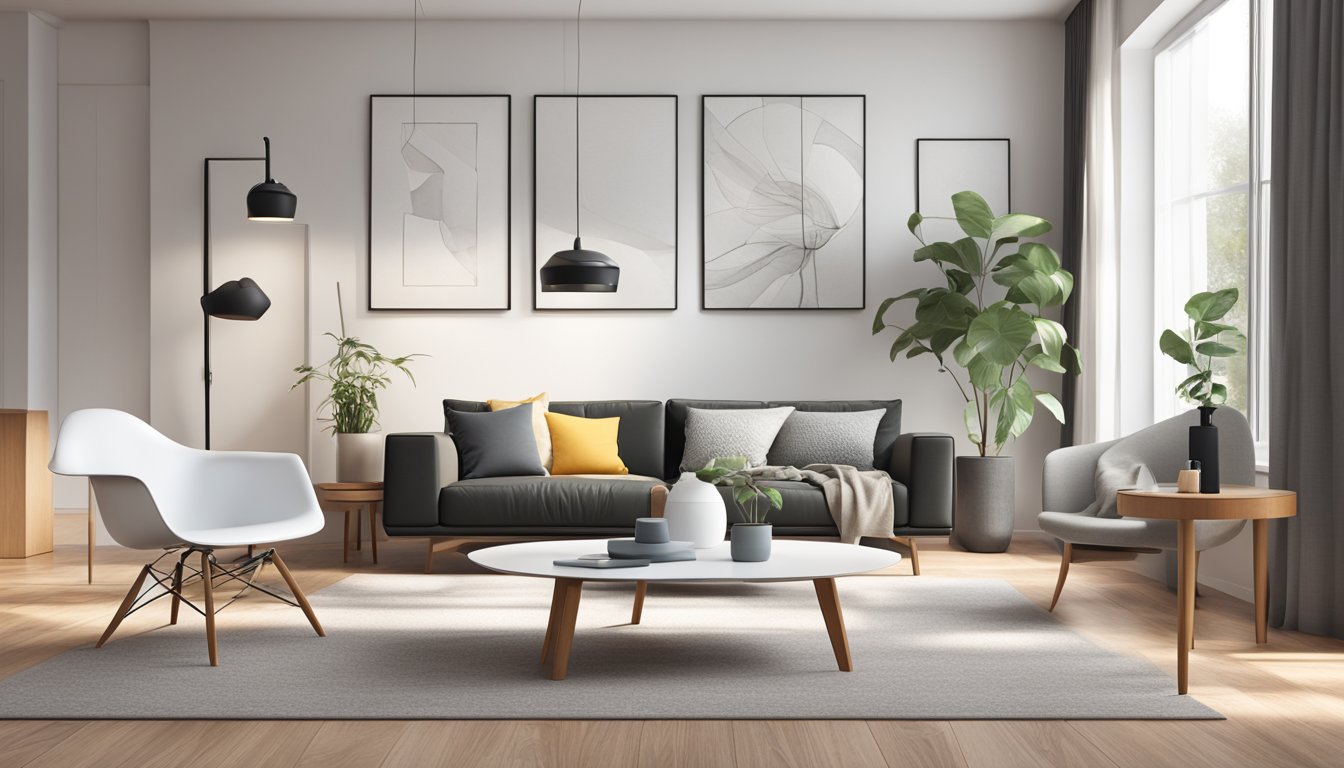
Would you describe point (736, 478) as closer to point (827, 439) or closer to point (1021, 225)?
point (827, 439)

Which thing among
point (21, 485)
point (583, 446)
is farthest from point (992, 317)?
point (21, 485)

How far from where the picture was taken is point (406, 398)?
258 inches

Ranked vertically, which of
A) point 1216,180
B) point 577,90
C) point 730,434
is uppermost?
point 577,90

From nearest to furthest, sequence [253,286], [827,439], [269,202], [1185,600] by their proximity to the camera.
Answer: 1. [1185,600]
2. [253,286]
3. [269,202]
4. [827,439]

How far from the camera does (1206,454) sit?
135 inches

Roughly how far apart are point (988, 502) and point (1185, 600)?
9.81 feet

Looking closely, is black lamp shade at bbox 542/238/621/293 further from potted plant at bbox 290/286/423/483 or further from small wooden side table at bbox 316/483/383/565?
potted plant at bbox 290/286/423/483

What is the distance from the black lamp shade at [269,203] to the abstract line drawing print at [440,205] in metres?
1.20

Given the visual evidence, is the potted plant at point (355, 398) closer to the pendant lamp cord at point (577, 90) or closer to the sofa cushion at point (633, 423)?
the sofa cushion at point (633, 423)

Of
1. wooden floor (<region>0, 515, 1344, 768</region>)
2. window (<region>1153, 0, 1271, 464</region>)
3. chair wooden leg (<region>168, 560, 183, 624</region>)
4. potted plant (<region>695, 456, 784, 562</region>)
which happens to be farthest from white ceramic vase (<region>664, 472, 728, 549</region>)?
window (<region>1153, 0, 1271, 464</region>)

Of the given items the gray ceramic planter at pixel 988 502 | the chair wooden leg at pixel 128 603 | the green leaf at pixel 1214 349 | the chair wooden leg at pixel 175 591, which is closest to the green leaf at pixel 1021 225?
the gray ceramic planter at pixel 988 502

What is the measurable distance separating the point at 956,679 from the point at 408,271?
438 cm

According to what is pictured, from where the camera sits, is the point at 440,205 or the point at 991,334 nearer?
the point at 991,334

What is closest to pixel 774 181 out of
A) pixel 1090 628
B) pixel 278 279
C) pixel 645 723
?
pixel 278 279
